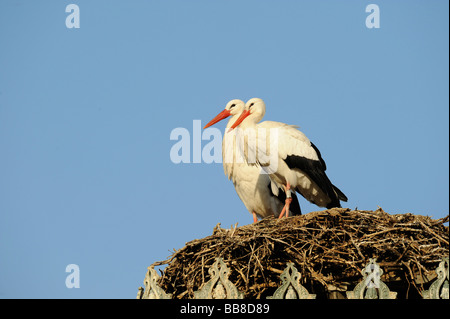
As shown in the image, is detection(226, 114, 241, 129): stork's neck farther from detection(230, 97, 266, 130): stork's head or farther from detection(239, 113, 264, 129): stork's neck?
detection(239, 113, 264, 129): stork's neck

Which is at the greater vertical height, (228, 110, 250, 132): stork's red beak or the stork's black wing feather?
(228, 110, 250, 132): stork's red beak

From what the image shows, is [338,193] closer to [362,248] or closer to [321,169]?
[321,169]

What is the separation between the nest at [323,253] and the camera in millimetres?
6852

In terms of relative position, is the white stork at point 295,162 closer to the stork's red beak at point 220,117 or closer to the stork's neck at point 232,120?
the stork's neck at point 232,120

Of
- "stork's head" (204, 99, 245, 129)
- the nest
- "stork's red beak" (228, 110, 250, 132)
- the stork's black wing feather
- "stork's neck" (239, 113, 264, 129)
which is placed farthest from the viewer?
"stork's head" (204, 99, 245, 129)

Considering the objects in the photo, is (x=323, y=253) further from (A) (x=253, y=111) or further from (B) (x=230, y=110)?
(B) (x=230, y=110)

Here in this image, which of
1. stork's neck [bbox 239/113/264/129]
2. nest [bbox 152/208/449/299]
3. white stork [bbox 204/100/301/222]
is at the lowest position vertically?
nest [bbox 152/208/449/299]

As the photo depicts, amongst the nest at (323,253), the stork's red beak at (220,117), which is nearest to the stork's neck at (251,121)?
the stork's red beak at (220,117)

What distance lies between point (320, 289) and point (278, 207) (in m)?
3.54

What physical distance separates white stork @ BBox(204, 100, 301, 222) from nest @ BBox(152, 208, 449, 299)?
2.71 meters

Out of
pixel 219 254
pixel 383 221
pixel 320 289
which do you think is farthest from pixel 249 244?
pixel 383 221

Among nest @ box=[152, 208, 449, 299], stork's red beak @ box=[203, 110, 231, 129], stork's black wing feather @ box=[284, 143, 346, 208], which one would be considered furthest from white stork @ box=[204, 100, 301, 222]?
nest @ box=[152, 208, 449, 299]

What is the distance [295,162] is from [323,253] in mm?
2642

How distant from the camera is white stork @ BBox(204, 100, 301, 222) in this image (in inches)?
403
